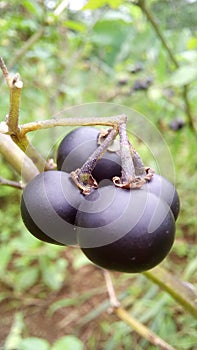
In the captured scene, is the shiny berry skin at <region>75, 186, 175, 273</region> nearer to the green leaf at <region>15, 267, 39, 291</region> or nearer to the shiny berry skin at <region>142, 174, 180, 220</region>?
the shiny berry skin at <region>142, 174, 180, 220</region>

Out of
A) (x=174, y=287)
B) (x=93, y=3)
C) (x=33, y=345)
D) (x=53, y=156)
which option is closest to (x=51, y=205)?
(x=174, y=287)

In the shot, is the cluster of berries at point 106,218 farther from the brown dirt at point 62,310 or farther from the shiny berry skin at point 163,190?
the brown dirt at point 62,310

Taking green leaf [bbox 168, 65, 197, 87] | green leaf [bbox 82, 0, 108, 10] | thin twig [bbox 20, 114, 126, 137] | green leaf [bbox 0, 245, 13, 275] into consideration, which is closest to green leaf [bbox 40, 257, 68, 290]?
green leaf [bbox 0, 245, 13, 275]

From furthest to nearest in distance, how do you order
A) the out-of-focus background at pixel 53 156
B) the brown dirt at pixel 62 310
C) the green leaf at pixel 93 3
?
the brown dirt at pixel 62 310
the out-of-focus background at pixel 53 156
the green leaf at pixel 93 3

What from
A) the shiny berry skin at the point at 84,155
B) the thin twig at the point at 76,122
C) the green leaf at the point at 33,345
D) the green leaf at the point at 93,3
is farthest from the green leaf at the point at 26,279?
the thin twig at the point at 76,122

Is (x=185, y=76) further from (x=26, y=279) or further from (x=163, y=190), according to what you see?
(x=26, y=279)
